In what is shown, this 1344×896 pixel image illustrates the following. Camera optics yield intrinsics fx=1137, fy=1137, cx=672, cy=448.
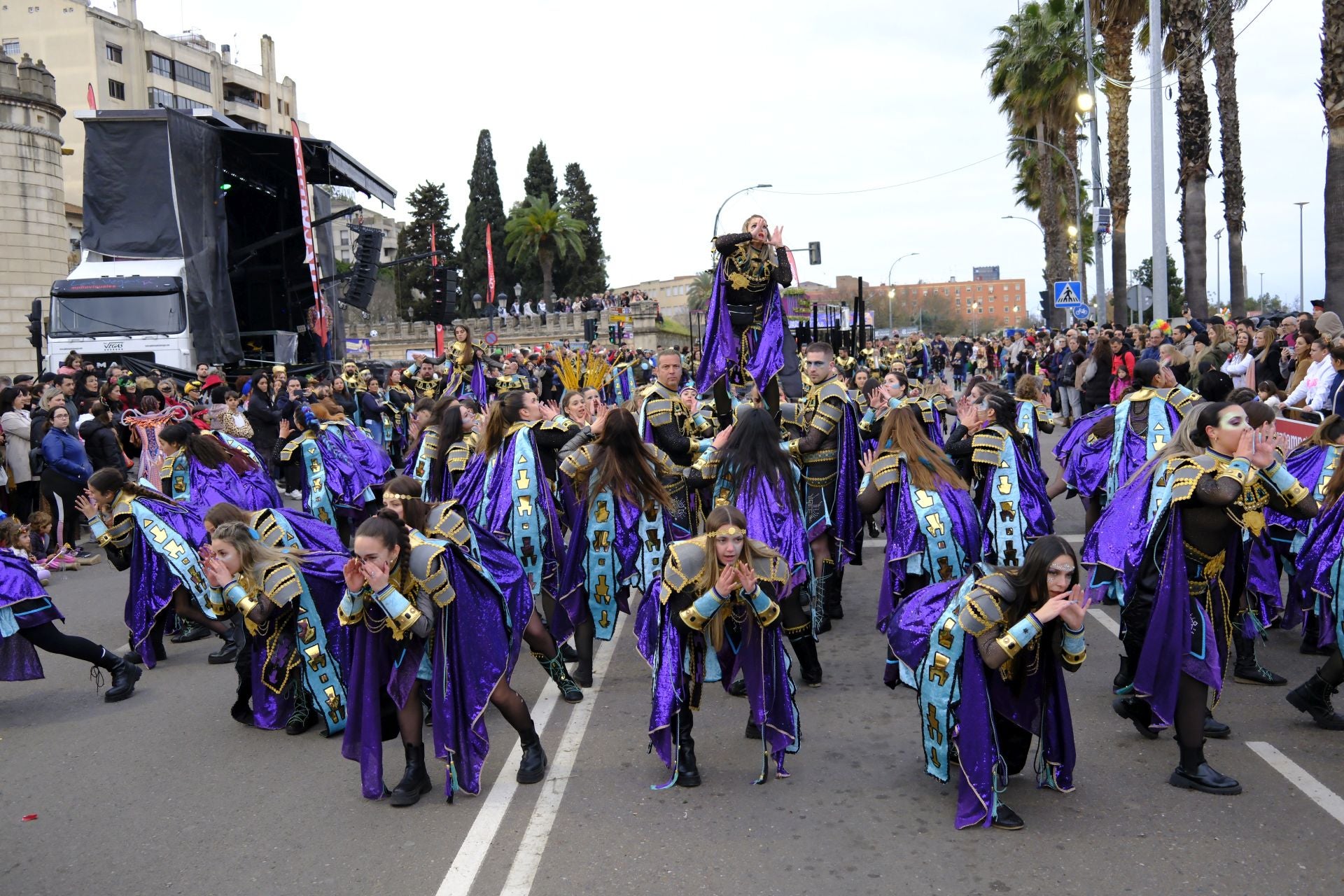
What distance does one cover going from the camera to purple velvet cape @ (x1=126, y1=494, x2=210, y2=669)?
304 inches

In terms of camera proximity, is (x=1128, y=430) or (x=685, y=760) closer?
(x=685, y=760)

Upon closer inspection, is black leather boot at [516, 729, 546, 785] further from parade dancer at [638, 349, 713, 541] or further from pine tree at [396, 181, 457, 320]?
pine tree at [396, 181, 457, 320]

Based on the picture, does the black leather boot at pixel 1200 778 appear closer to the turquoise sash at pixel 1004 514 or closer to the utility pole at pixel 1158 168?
the turquoise sash at pixel 1004 514

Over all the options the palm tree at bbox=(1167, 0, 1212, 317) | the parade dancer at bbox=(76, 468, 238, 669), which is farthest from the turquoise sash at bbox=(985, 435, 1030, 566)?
the palm tree at bbox=(1167, 0, 1212, 317)

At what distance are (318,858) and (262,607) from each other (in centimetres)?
169

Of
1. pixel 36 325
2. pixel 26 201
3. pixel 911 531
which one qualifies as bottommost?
pixel 911 531

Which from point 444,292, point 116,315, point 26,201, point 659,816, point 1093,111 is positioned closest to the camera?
point 659,816

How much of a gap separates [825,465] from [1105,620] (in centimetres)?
237

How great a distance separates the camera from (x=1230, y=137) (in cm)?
2216

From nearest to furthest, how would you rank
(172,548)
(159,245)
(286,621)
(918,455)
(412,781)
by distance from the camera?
(412,781), (286,621), (918,455), (172,548), (159,245)

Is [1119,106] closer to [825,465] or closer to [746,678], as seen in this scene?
[825,465]

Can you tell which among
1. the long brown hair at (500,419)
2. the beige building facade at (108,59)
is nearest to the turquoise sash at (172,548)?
the long brown hair at (500,419)

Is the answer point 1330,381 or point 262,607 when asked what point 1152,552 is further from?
point 1330,381

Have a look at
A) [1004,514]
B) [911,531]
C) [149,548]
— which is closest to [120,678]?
[149,548]
